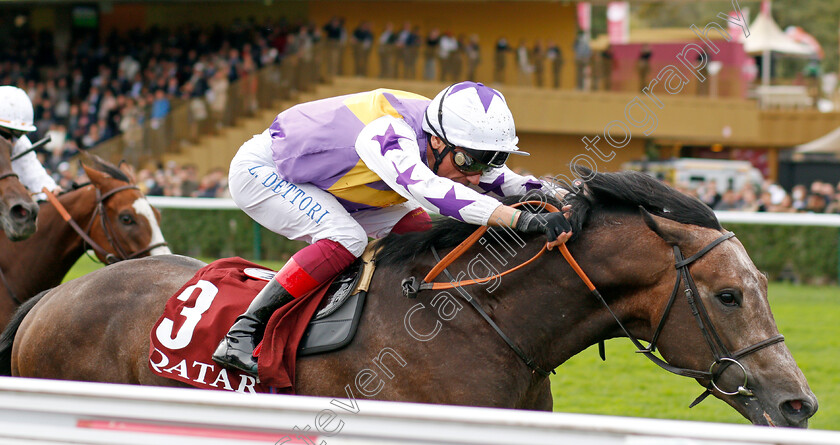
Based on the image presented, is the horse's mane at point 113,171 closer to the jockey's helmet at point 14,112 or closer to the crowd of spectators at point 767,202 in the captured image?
the jockey's helmet at point 14,112

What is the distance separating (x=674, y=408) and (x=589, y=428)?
3350 millimetres

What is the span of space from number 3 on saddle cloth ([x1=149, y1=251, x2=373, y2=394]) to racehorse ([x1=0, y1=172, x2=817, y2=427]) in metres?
0.04

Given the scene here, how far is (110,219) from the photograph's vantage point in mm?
5062

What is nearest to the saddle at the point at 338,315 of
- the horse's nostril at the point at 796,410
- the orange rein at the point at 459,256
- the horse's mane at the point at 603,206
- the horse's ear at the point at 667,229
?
the horse's mane at the point at 603,206

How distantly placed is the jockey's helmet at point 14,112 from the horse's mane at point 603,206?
2.54 metres

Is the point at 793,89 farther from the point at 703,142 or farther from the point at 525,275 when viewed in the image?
the point at 525,275

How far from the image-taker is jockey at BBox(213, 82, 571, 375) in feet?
8.64

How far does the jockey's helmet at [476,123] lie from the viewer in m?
2.71

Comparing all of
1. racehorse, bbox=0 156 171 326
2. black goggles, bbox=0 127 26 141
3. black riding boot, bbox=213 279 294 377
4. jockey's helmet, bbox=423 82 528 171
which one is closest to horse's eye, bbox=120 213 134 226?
racehorse, bbox=0 156 171 326

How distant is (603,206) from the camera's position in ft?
9.04

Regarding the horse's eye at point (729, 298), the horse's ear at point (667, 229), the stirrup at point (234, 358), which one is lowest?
the stirrup at point (234, 358)

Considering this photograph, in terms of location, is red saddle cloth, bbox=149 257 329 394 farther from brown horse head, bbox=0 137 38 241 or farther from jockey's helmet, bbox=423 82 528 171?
brown horse head, bbox=0 137 38 241

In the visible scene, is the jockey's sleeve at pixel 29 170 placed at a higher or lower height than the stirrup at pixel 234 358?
higher

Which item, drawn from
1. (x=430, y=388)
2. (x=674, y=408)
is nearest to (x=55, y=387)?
(x=430, y=388)
